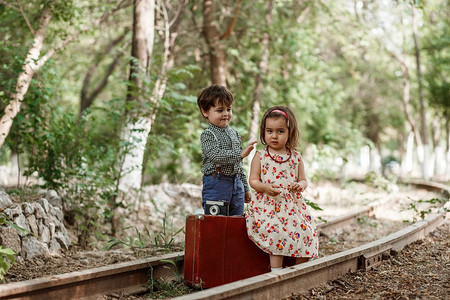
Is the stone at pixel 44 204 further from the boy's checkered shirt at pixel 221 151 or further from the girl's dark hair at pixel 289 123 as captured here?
the girl's dark hair at pixel 289 123

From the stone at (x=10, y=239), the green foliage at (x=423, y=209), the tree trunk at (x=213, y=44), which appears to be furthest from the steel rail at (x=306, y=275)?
the tree trunk at (x=213, y=44)

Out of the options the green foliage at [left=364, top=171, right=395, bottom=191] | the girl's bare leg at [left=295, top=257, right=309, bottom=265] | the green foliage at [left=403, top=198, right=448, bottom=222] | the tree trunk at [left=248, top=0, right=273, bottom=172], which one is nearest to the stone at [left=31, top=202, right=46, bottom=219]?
the girl's bare leg at [left=295, top=257, right=309, bottom=265]

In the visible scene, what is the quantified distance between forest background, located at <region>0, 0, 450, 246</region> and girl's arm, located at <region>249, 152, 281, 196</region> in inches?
116

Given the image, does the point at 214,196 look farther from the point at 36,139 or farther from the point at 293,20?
the point at 293,20

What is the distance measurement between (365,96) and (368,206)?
26115 millimetres

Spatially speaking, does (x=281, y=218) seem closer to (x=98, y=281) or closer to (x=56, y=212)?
(x=98, y=281)

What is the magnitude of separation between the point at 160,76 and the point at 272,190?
4.54 meters

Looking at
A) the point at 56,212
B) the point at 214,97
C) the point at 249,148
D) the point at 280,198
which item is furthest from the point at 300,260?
the point at 56,212

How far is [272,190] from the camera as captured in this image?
157 inches

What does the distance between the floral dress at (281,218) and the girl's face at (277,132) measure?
117mm

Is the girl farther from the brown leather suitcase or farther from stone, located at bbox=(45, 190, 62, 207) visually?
stone, located at bbox=(45, 190, 62, 207)

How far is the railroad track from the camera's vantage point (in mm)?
3328

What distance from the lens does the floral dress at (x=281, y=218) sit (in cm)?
400

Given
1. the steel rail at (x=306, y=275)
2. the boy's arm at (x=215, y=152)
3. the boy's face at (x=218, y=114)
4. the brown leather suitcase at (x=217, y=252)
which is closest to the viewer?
the steel rail at (x=306, y=275)
